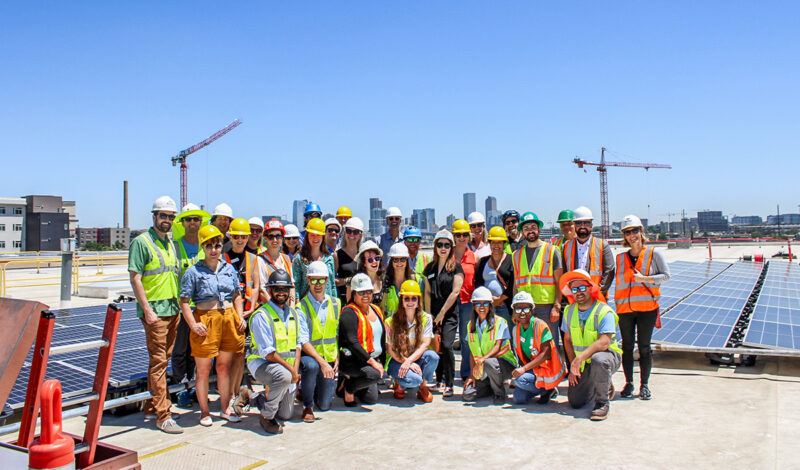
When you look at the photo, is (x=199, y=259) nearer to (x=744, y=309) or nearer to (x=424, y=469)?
(x=424, y=469)

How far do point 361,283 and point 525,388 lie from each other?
211 centimetres

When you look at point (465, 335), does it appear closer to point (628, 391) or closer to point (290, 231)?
point (628, 391)

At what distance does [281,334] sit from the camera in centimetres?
530

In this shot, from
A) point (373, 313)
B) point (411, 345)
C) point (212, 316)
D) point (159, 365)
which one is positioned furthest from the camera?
point (411, 345)

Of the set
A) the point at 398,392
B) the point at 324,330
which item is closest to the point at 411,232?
the point at 324,330

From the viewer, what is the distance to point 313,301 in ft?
18.9

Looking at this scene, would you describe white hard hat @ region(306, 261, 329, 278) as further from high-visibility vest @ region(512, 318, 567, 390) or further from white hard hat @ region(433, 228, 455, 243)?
high-visibility vest @ region(512, 318, 567, 390)

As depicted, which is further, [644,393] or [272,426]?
[644,393]

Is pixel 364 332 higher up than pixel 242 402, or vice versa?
pixel 364 332

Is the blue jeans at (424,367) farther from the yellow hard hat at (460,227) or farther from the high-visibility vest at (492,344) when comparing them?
the yellow hard hat at (460,227)

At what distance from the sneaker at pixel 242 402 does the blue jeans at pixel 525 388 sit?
287cm

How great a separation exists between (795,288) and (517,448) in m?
12.5

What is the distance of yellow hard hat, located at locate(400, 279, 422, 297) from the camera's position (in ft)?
19.8

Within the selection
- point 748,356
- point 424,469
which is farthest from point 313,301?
point 748,356
